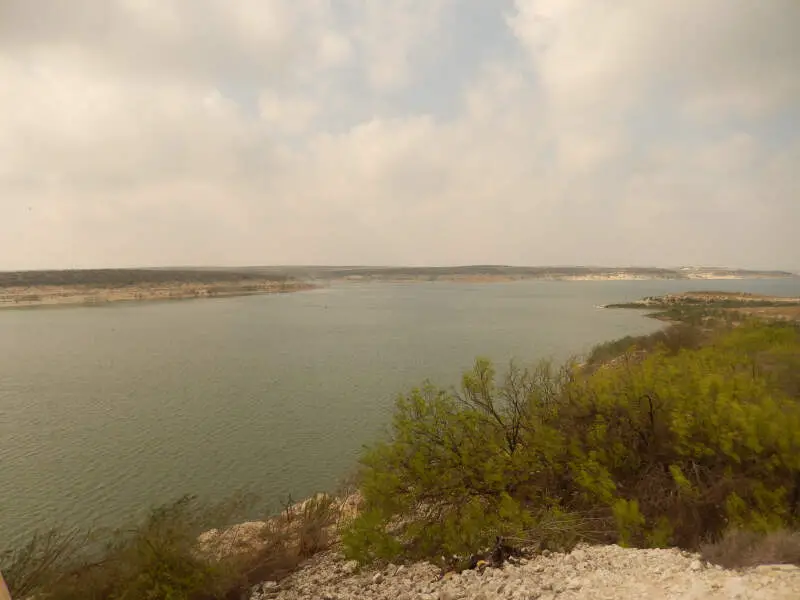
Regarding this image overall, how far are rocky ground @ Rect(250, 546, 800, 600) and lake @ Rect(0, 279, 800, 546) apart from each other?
18.3 ft

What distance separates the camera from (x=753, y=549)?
543cm

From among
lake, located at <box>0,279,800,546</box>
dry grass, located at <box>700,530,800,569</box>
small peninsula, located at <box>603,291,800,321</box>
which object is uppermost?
dry grass, located at <box>700,530,800,569</box>

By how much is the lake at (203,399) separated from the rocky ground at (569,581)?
5.59m

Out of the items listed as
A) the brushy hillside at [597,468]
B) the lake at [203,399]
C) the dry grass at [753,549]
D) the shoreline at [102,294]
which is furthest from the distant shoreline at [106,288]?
the dry grass at [753,549]

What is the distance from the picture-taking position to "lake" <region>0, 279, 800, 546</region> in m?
13.0

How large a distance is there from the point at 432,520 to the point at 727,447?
4385 millimetres

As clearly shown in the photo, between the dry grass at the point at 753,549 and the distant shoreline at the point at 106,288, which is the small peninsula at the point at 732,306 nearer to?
the dry grass at the point at 753,549

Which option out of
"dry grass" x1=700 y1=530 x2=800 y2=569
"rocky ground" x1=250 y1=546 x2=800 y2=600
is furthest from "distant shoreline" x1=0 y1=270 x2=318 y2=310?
"dry grass" x1=700 y1=530 x2=800 y2=569

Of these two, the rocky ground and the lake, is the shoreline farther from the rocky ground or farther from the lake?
the rocky ground

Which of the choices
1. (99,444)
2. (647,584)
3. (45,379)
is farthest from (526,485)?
(45,379)

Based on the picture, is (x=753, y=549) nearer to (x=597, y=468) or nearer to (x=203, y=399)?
(x=597, y=468)

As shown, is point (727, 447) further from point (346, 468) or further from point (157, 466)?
point (157, 466)

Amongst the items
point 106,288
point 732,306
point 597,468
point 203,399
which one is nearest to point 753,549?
point 597,468

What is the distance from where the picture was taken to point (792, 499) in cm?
659
